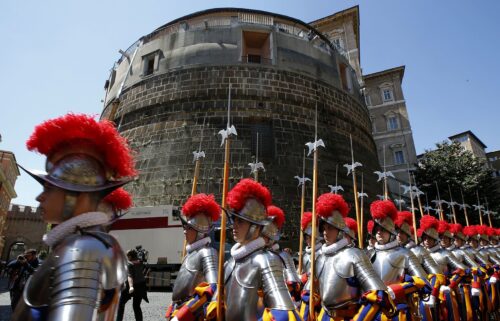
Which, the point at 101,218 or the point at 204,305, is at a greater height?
the point at 101,218

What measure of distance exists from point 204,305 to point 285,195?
36.6 ft

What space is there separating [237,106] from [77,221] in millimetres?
14947

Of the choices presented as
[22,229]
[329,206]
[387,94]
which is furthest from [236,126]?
[22,229]

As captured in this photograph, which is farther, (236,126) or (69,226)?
(236,126)

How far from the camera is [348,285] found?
131 inches

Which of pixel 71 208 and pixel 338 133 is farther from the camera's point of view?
pixel 338 133

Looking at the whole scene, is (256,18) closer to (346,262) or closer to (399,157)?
(346,262)

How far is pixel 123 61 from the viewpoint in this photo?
71.3 ft

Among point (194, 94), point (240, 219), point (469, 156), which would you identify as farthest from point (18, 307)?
point (469, 156)

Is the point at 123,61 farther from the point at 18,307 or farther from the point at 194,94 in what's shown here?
the point at 18,307

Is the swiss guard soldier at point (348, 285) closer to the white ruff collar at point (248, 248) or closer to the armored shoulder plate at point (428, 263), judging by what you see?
the white ruff collar at point (248, 248)

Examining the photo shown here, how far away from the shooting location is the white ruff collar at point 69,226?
174 centimetres

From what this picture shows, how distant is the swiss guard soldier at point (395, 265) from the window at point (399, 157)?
103 feet

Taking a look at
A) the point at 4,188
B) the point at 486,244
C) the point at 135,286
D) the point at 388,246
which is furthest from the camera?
the point at 4,188
